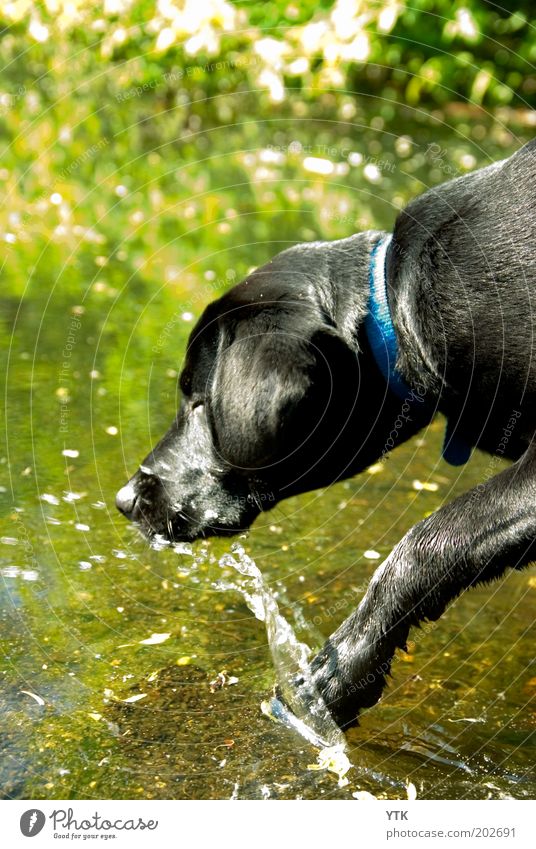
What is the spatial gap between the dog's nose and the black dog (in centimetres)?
49

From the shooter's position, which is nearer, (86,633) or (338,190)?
(86,633)

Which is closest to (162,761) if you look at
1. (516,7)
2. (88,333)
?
(88,333)

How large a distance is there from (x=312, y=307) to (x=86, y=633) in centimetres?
145

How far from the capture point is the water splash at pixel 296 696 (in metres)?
3.30

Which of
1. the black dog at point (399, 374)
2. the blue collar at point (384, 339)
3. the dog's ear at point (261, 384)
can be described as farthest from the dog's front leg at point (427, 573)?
the dog's ear at point (261, 384)

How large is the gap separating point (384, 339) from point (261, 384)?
0.44 m

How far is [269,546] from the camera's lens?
14.8 feet

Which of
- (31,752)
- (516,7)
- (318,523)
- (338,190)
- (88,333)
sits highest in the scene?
(516,7)

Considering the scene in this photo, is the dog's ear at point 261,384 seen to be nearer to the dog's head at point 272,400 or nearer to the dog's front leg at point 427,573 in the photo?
the dog's head at point 272,400

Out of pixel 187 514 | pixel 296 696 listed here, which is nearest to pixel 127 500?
pixel 187 514

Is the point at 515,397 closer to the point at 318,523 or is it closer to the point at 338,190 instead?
A: the point at 318,523

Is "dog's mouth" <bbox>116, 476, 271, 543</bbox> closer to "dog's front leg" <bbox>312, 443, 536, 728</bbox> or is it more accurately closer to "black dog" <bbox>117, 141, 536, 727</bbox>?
"black dog" <bbox>117, 141, 536, 727</bbox>

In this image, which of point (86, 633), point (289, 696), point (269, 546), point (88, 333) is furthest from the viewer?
point (88, 333)

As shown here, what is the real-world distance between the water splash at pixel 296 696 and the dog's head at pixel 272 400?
40 centimetres
